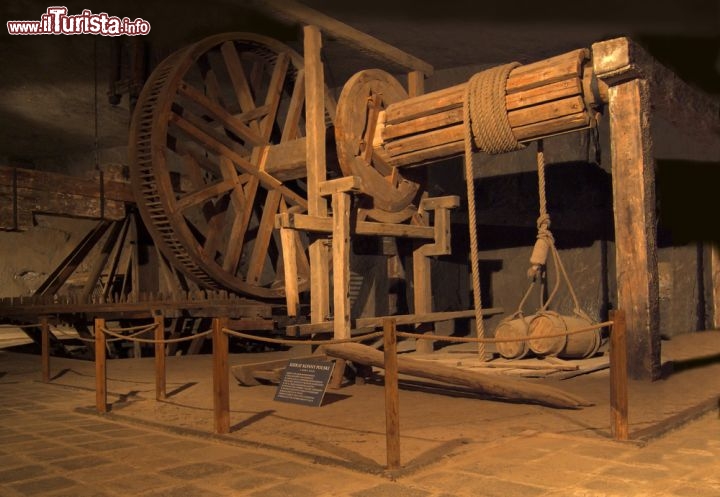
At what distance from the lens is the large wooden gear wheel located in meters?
8.50

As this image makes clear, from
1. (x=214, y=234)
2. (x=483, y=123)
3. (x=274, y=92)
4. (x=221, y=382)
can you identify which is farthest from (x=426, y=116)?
(x=221, y=382)

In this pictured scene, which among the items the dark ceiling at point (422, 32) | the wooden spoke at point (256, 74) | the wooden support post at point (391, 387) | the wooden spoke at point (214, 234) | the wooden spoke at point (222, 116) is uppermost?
the dark ceiling at point (422, 32)

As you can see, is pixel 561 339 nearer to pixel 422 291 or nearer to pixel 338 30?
pixel 422 291

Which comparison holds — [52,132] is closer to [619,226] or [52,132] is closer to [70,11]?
[70,11]

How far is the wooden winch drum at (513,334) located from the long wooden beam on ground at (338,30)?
3365 mm

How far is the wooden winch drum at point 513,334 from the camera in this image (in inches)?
274

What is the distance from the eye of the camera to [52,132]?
1599cm

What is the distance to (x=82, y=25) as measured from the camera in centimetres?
1022

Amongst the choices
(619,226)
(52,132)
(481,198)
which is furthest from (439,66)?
(52,132)

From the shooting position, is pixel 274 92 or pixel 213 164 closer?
pixel 274 92

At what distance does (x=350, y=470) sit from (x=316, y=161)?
444 cm

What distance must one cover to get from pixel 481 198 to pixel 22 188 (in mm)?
6157

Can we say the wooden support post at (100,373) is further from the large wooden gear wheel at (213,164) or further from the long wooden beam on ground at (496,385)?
the large wooden gear wheel at (213,164)

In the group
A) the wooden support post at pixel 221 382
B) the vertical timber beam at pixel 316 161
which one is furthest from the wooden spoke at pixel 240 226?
the wooden support post at pixel 221 382
